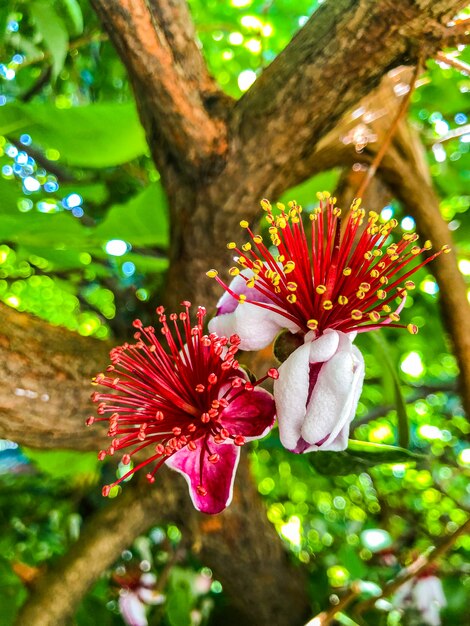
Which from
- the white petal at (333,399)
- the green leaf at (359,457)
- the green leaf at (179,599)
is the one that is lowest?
the green leaf at (179,599)

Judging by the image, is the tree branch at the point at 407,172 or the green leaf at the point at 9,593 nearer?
the tree branch at the point at 407,172

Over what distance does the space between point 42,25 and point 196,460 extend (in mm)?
604

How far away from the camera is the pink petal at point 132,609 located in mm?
1038

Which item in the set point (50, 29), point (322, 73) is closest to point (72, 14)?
point (50, 29)

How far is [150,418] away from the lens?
0.51m

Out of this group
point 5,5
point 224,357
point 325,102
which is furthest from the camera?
point 5,5

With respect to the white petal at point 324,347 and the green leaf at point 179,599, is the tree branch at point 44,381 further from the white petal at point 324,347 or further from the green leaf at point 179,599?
the green leaf at point 179,599

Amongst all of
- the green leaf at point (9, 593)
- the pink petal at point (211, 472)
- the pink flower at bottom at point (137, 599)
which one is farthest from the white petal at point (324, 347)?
the pink flower at bottom at point (137, 599)

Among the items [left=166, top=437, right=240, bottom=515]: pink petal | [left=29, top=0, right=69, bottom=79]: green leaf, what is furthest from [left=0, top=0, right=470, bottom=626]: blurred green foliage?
[left=166, top=437, right=240, bottom=515]: pink petal

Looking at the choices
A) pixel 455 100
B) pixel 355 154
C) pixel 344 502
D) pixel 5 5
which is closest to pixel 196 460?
pixel 355 154

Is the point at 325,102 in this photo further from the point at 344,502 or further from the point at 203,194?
the point at 344,502

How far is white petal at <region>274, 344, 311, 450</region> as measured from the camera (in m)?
0.41

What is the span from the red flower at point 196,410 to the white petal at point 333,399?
0.18 ft

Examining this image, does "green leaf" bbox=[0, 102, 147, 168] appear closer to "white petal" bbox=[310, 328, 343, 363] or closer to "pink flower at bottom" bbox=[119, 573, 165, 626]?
"white petal" bbox=[310, 328, 343, 363]
